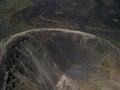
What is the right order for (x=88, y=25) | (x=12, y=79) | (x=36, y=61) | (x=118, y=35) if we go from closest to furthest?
1. (x=12, y=79)
2. (x=36, y=61)
3. (x=118, y=35)
4. (x=88, y=25)

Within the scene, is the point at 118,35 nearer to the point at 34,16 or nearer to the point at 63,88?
the point at 34,16

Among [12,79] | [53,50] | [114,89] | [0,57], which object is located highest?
[0,57]

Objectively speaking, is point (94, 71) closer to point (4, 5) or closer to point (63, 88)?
point (63, 88)

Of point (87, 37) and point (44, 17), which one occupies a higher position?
point (87, 37)

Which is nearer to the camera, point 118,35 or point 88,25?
point 118,35

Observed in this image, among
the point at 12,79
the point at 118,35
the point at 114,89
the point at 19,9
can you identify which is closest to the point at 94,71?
the point at 114,89

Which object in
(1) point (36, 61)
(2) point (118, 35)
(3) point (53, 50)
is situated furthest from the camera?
(2) point (118, 35)
